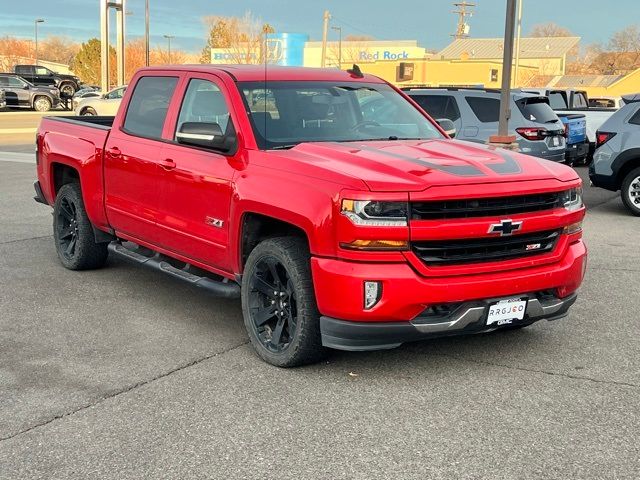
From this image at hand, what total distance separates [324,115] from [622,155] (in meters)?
7.13

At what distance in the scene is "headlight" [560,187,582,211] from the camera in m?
5.02

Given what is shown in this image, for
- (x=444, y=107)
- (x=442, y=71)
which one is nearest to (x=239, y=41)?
(x=442, y=71)

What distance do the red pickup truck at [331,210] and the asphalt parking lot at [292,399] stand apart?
1.13 ft

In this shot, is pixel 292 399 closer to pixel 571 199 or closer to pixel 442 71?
pixel 571 199

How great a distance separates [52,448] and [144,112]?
339 centimetres

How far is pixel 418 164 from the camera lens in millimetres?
4812

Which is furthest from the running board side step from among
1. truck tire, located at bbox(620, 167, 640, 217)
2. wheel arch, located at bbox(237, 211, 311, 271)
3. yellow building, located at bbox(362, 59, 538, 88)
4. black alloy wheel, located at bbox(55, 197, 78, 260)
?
yellow building, located at bbox(362, 59, 538, 88)

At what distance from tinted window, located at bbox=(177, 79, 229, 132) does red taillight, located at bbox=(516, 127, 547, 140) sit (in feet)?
28.1

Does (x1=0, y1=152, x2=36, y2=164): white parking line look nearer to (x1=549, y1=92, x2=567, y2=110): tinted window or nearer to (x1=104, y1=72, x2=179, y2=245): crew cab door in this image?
(x1=104, y1=72, x2=179, y2=245): crew cab door

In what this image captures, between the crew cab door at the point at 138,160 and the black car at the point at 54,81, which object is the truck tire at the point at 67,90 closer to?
the black car at the point at 54,81

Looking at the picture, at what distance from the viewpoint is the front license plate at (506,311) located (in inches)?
183

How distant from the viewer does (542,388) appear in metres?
4.66

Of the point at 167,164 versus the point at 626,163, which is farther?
the point at 626,163

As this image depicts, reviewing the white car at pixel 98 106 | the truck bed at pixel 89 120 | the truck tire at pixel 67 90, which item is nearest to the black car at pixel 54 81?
the truck tire at pixel 67 90
